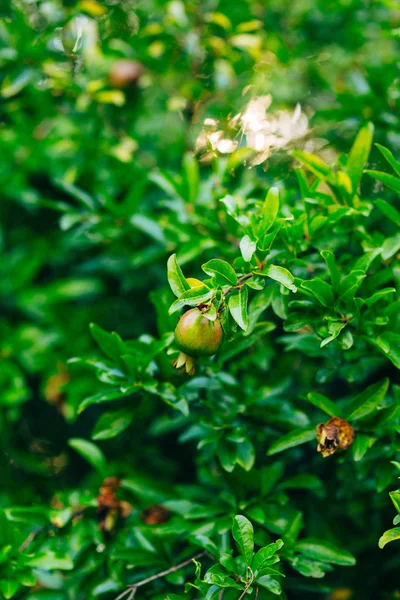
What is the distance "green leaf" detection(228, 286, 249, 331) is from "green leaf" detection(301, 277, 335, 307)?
5.0 inches

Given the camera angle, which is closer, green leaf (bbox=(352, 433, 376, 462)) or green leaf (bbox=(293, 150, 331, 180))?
green leaf (bbox=(352, 433, 376, 462))

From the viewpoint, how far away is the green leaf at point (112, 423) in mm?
1222

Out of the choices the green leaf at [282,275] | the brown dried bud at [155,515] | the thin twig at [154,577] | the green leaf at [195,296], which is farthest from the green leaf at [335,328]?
the brown dried bud at [155,515]

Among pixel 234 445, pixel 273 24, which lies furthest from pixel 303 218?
pixel 273 24

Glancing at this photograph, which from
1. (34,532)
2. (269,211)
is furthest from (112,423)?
(269,211)

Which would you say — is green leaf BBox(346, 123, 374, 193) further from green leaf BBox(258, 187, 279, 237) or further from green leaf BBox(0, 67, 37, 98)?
green leaf BBox(0, 67, 37, 98)

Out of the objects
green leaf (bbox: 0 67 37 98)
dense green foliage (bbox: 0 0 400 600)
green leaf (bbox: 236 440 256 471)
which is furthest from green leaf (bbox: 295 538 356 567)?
green leaf (bbox: 0 67 37 98)

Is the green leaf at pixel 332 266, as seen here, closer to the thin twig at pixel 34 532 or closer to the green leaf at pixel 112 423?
the green leaf at pixel 112 423

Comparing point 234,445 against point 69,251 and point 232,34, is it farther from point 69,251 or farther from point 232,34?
point 232,34

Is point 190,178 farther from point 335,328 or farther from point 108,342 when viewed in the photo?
point 335,328

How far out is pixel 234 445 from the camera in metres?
1.23

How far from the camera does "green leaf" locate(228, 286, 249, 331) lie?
922 millimetres

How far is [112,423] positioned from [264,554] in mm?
437

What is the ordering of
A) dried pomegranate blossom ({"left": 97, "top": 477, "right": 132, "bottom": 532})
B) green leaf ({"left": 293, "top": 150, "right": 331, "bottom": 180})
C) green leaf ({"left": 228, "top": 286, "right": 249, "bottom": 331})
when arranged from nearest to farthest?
green leaf ({"left": 228, "top": 286, "right": 249, "bottom": 331})
green leaf ({"left": 293, "top": 150, "right": 331, "bottom": 180})
dried pomegranate blossom ({"left": 97, "top": 477, "right": 132, "bottom": 532})
